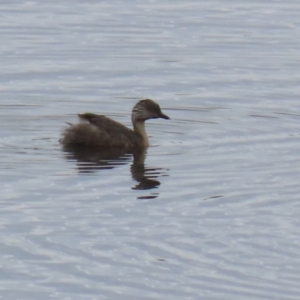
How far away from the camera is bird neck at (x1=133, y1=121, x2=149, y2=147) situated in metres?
15.4

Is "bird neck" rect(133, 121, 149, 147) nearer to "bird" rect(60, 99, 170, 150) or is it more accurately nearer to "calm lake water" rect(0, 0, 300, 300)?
"bird" rect(60, 99, 170, 150)

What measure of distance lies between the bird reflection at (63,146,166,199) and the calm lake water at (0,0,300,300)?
0.04 m

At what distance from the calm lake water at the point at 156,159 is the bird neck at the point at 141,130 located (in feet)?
0.58

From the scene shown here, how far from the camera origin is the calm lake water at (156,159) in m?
10.4

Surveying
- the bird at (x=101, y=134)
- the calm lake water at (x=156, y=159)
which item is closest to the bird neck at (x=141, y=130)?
the bird at (x=101, y=134)

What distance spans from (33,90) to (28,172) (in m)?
4.39

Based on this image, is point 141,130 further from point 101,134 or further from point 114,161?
point 114,161

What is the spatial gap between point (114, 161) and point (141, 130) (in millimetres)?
1004

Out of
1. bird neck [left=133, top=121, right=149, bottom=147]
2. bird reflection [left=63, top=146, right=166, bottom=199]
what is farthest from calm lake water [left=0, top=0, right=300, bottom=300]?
bird neck [left=133, top=121, right=149, bottom=147]

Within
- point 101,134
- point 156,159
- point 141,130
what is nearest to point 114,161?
point 156,159

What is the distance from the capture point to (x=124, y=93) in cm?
1788

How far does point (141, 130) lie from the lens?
1556cm

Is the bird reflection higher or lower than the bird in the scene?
lower

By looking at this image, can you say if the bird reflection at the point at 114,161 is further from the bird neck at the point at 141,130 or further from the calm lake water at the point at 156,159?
the bird neck at the point at 141,130
